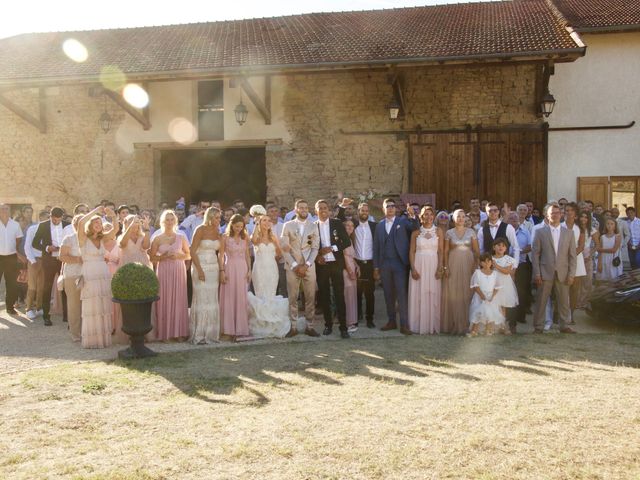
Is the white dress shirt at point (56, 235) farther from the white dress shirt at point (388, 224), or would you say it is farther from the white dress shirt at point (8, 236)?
the white dress shirt at point (388, 224)

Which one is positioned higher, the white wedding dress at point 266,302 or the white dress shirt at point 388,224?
the white dress shirt at point 388,224

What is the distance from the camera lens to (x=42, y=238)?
941cm

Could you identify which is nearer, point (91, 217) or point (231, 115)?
point (91, 217)

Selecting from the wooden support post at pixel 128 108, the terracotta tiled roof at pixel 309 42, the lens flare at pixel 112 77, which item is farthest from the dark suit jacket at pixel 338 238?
the wooden support post at pixel 128 108

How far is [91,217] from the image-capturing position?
24.6ft

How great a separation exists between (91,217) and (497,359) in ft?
16.8

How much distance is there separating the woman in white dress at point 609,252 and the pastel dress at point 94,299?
793cm

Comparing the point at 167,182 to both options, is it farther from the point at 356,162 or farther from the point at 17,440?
the point at 17,440

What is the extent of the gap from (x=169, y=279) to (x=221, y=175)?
33.9 feet

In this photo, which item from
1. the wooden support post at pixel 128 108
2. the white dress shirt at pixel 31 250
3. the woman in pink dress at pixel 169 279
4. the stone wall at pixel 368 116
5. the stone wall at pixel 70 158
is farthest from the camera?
the stone wall at pixel 70 158

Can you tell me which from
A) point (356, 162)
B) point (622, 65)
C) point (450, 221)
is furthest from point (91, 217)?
point (622, 65)

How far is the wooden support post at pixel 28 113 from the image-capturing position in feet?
51.7

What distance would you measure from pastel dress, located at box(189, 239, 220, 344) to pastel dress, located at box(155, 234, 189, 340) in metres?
0.20

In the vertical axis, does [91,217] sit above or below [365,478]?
above
